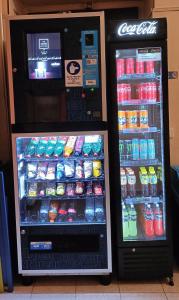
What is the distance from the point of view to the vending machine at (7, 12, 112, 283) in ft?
8.50

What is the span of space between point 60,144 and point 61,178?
293 mm

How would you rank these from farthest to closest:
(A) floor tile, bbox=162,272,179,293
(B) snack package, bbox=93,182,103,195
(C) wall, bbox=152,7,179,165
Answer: (C) wall, bbox=152,7,179,165, (B) snack package, bbox=93,182,103,195, (A) floor tile, bbox=162,272,179,293

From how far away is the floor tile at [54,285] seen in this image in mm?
2716

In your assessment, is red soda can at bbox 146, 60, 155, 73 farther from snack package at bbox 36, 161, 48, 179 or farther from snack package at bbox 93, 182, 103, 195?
snack package at bbox 36, 161, 48, 179

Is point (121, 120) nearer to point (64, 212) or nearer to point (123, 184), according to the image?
point (123, 184)

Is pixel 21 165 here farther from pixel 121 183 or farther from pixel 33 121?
pixel 121 183

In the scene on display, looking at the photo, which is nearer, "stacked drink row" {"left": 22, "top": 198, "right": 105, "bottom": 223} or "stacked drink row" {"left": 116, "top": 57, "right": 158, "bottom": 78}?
"stacked drink row" {"left": 116, "top": 57, "right": 158, "bottom": 78}

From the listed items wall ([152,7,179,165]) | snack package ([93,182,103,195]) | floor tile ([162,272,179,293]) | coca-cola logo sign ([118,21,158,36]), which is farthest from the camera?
wall ([152,7,179,165])

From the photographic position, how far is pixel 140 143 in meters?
2.79

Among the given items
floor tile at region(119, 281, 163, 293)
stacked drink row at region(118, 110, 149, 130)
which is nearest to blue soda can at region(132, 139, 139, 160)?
stacked drink row at region(118, 110, 149, 130)

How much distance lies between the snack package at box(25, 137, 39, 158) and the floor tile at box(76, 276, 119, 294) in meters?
1.14

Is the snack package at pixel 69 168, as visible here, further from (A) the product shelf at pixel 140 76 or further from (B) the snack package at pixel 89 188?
(A) the product shelf at pixel 140 76

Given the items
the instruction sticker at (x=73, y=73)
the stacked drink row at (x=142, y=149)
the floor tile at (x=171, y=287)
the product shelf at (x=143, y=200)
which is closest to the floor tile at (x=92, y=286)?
the floor tile at (x=171, y=287)

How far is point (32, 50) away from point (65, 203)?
1328 millimetres
